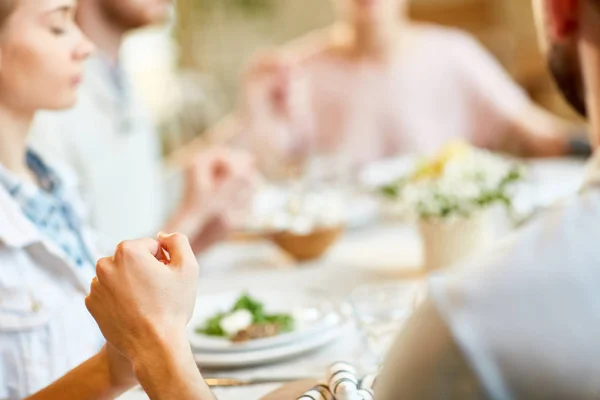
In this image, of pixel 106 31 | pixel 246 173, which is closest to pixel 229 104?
pixel 106 31

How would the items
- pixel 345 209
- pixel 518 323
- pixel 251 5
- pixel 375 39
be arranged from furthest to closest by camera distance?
pixel 251 5 < pixel 375 39 < pixel 345 209 < pixel 518 323

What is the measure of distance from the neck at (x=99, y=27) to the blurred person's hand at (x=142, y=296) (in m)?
1.18

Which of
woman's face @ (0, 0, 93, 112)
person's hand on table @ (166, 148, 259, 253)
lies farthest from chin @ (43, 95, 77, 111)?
person's hand on table @ (166, 148, 259, 253)

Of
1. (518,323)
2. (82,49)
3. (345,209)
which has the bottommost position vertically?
(518,323)

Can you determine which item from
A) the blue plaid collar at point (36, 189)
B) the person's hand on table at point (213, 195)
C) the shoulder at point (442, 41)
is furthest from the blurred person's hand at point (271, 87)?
the blue plaid collar at point (36, 189)

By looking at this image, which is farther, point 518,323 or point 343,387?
point 343,387

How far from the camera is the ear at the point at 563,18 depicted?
69cm

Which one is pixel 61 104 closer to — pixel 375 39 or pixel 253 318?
pixel 253 318

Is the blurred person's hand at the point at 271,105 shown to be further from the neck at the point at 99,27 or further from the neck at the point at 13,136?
the neck at the point at 13,136

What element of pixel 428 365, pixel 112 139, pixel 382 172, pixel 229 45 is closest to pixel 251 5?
pixel 229 45

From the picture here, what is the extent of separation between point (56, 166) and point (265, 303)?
0.39 m

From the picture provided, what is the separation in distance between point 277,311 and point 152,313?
0.50 m

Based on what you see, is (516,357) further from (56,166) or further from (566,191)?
(566,191)

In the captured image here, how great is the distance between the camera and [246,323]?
1150mm
